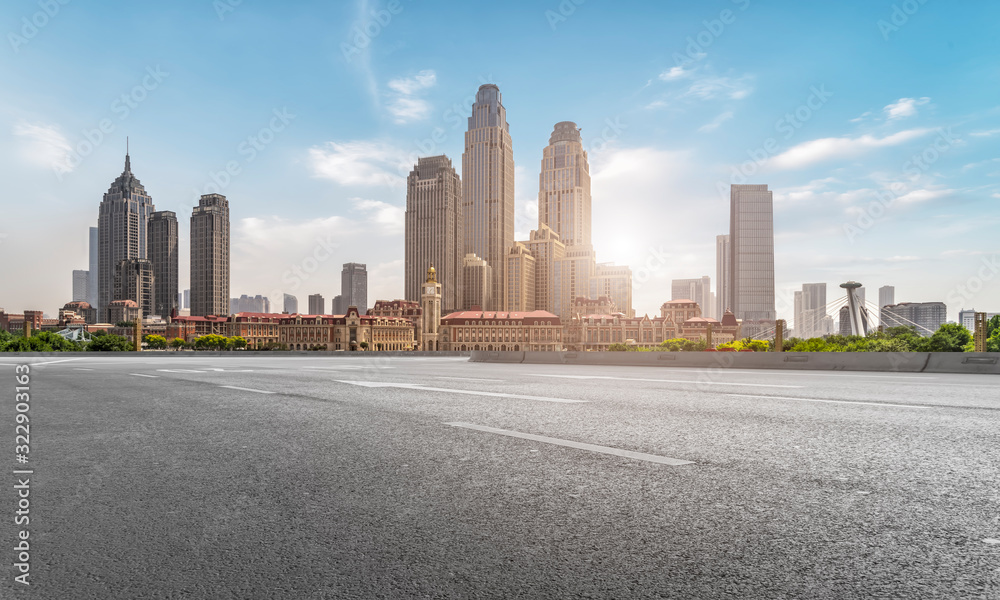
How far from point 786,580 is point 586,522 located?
0.95 meters

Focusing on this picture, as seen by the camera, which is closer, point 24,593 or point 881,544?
point 24,593

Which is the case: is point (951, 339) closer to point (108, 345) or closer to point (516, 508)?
point (516, 508)

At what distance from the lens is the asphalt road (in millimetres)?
2328

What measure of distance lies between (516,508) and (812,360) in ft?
68.7

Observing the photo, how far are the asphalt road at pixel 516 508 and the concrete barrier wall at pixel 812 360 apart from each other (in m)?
14.4

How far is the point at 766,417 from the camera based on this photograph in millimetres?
6680

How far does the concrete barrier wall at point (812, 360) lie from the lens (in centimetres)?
1805

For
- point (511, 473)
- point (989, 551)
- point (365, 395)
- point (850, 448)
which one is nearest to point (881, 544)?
point (989, 551)

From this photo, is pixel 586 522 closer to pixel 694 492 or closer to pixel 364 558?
pixel 694 492

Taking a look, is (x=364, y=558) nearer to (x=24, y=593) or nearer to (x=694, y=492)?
(x=24, y=593)

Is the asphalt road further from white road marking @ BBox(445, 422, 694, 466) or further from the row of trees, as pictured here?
the row of trees

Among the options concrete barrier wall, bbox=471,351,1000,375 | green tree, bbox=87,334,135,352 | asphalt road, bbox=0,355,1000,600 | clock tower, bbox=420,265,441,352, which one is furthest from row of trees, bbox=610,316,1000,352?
clock tower, bbox=420,265,441,352

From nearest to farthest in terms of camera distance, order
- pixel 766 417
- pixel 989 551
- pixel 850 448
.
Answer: pixel 989 551 < pixel 850 448 < pixel 766 417

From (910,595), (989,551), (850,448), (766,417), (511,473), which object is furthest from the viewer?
(766,417)
